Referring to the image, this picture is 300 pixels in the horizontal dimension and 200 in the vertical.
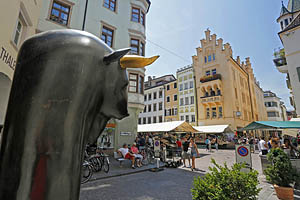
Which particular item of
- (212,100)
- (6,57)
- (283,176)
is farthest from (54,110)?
(212,100)

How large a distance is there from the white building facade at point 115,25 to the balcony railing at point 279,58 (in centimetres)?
1461

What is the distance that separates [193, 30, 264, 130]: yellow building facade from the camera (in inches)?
1095

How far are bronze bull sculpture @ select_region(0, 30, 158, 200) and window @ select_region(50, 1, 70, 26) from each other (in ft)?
45.1

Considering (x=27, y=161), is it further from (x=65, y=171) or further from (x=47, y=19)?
(x=47, y=19)

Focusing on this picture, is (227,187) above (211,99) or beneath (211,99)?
beneath

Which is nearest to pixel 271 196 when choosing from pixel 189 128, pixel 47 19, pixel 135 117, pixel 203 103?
pixel 135 117

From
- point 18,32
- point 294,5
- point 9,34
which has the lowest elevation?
point 9,34

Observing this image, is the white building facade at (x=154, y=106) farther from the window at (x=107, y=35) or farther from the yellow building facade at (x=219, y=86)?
the window at (x=107, y=35)

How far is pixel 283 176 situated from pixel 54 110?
6.91 metres

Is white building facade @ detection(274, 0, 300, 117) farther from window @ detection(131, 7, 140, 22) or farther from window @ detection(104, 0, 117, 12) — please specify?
window @ detection(104, 0, 117, 12)

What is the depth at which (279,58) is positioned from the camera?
17.3 m

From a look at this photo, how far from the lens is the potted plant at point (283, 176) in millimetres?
4992

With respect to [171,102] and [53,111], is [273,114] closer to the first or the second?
[171,102]

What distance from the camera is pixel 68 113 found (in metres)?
0.73
